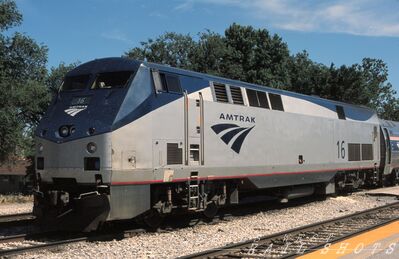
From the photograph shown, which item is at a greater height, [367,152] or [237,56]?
[237,56]

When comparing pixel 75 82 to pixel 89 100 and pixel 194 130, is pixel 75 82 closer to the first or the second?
pixel 89 100

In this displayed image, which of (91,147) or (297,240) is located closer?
(91,147)

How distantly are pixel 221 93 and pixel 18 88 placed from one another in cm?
1671

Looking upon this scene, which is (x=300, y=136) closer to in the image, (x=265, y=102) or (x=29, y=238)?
(x=265, y=102)

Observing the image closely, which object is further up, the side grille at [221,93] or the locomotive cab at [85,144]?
the side grille at [221,93]

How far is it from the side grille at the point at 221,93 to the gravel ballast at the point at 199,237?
3.24m

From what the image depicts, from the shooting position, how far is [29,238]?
1030 centimetres

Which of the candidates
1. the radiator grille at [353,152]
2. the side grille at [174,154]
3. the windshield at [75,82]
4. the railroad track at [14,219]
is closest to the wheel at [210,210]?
the side grille at [174,154]

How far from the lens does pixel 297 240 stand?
10148mm

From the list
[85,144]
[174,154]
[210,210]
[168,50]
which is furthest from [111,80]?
[168,50]

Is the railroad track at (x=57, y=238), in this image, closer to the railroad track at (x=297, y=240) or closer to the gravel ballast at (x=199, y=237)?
the gravel ballast at (x=199, y=237)

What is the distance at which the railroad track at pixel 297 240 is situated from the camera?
8695 mm

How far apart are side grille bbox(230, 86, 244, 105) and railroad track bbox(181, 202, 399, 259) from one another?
3886mm

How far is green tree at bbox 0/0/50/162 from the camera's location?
2516cm
